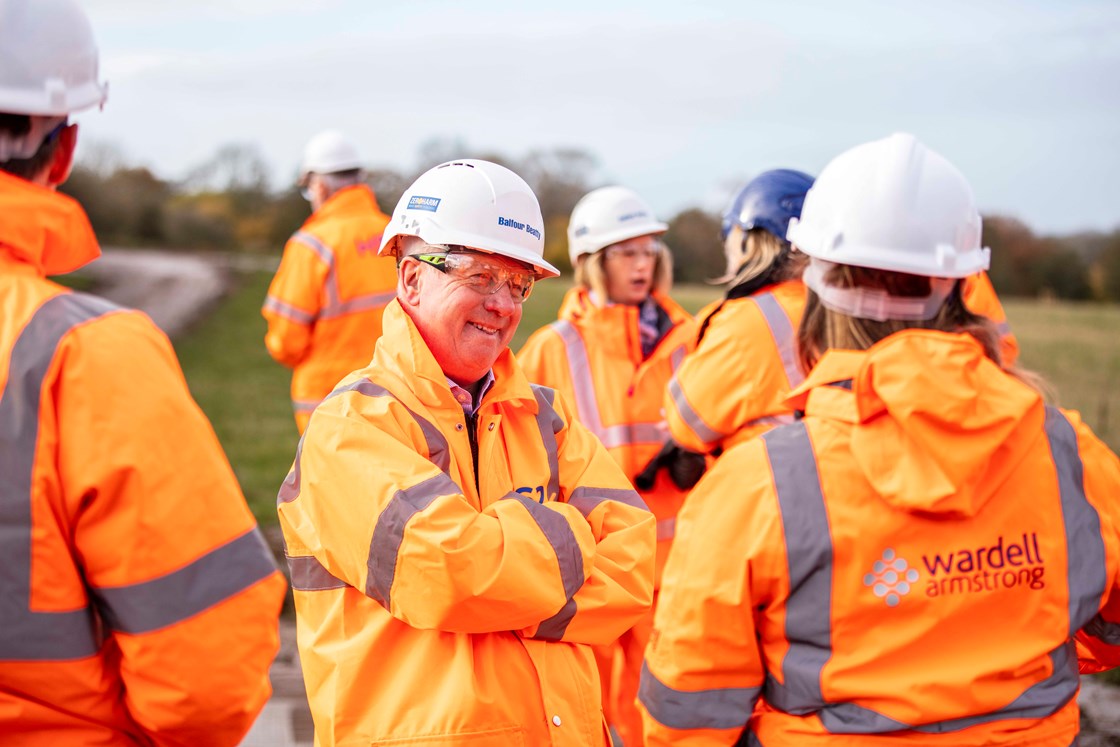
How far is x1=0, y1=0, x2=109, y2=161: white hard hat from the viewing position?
190cm

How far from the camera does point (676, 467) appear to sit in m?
4.79

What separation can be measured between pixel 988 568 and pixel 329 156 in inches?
229

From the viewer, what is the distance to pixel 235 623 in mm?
1912

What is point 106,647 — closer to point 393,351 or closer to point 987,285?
point 393,351

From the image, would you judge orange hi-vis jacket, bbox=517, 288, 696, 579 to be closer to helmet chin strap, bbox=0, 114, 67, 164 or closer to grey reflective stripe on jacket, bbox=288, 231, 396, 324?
grey reflective stripe on jacket, bbox=288, 231, 396, 324

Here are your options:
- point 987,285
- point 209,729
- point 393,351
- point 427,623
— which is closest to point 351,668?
point 427,623

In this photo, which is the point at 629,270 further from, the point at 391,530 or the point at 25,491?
the point at 25,491

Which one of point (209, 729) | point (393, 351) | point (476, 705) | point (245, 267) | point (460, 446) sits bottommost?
point (245, 267)

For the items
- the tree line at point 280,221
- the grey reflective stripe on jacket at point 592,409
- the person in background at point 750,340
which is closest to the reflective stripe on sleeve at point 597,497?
the person in background at point 750,340

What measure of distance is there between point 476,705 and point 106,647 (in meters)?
0.78

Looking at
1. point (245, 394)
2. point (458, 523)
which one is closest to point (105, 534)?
point (458, 523)

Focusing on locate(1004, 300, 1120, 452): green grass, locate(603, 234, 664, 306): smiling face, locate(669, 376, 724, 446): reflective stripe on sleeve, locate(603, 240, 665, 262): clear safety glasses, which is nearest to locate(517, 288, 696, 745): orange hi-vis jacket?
locate(603, 234, 664, 306): smiling face

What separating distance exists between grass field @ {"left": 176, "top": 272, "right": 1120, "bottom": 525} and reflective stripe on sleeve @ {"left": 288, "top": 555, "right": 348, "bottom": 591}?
6205 millimetres

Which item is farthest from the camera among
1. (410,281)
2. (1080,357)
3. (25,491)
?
(1080,357)
